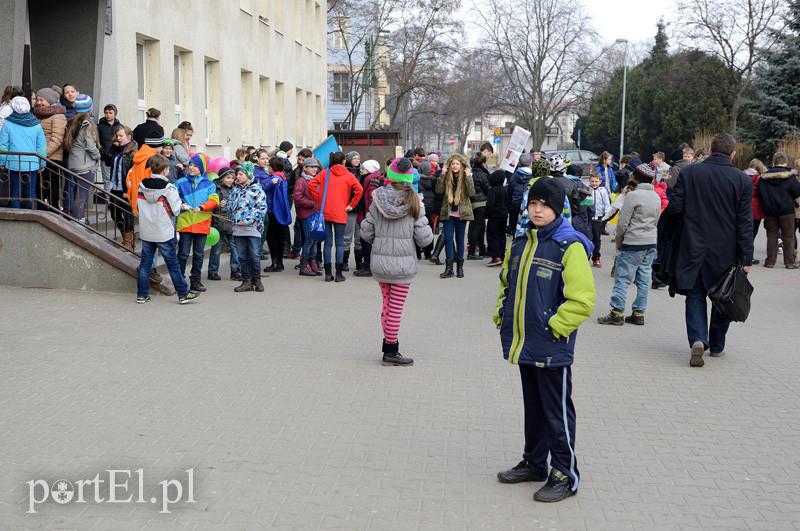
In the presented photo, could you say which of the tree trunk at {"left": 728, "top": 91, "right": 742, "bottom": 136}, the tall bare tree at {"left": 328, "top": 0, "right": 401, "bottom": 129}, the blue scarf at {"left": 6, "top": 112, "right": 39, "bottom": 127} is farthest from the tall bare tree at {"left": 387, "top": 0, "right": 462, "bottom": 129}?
the blue scarf at {"left": 6, "top": 112, "right": 39, "bottom": 127}

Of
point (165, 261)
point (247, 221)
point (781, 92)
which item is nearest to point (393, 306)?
point (165, 261)

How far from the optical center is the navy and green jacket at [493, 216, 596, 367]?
16.0 ft

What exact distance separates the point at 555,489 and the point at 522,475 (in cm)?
31

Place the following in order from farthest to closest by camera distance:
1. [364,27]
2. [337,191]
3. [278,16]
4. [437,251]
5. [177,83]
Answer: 1. [364,27]
2. [278,16]
3. [177,83]
4. [437,251]
5. [337,191]

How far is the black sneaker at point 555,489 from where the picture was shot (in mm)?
5020

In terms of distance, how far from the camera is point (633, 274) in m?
10.4

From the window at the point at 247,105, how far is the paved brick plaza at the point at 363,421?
17.2 metres

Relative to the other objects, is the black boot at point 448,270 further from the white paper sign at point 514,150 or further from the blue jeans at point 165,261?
the blue jeans at point 165,261

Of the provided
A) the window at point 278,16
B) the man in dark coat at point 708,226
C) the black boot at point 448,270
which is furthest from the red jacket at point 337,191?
the window at point 278,16

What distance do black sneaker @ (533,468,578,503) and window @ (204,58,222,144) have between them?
775 inches

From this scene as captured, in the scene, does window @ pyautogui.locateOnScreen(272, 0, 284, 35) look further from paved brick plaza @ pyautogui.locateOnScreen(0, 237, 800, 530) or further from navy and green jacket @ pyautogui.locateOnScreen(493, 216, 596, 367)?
navy and green jacket @ pyautogui.locateOnScreen(493, 216, 596, 367)

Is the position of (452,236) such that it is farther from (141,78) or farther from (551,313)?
(551,313)

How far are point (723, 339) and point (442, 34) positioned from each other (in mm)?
48273

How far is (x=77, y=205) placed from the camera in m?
12.2
